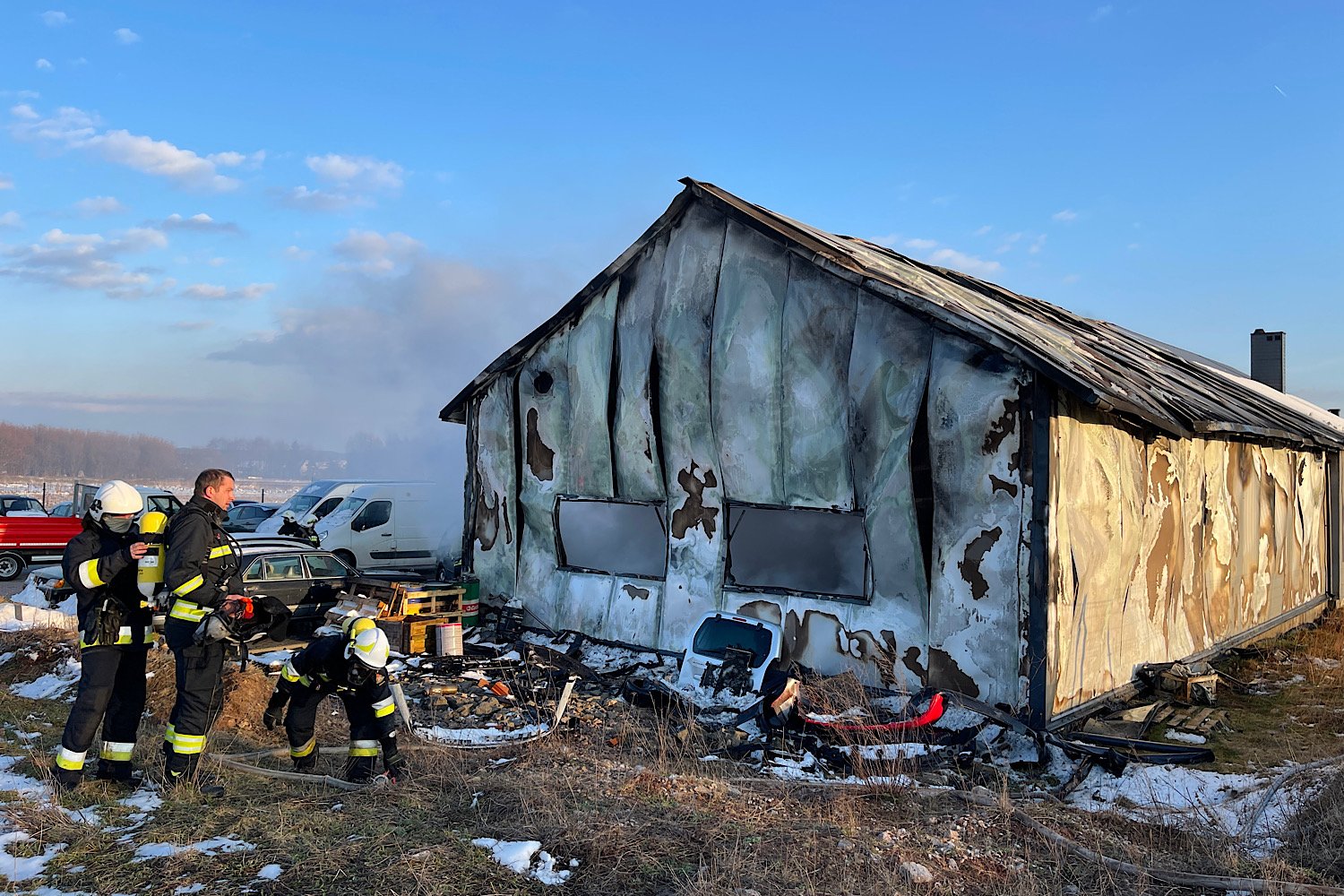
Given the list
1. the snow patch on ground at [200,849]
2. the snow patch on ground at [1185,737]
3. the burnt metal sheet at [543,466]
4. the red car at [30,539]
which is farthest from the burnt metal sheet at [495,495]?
the red car at [30,539]

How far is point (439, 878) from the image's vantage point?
435 centimetres

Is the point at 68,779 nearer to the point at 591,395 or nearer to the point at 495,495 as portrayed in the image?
the point at 591,395

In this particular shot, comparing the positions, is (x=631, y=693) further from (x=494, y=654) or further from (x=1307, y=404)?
(x=1307, y=404)

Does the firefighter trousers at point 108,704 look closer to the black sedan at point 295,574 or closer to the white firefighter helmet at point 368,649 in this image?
the white firefighter helmet at point 368,649

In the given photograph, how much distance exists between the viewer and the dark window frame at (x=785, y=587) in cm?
933

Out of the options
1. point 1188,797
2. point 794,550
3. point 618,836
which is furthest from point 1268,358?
point 618,836

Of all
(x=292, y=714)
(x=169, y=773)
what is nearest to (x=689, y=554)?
(x=292, y=714)

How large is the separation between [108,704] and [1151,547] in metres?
10.2

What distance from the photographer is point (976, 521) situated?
28.1 feet

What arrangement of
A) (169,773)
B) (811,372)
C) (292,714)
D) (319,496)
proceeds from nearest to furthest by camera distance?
(169,773) < (292,714) < (811,372) < (319,496)

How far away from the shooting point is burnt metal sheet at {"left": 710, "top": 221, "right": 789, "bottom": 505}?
398 inches

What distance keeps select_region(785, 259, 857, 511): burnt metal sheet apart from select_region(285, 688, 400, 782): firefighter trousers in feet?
17.2

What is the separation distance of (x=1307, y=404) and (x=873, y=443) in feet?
61.2

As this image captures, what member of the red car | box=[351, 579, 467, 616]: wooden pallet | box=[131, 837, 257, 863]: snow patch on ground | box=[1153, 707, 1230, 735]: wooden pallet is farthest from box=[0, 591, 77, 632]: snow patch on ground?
box=[1153, 707, 1230, 735]: wooden pallet
